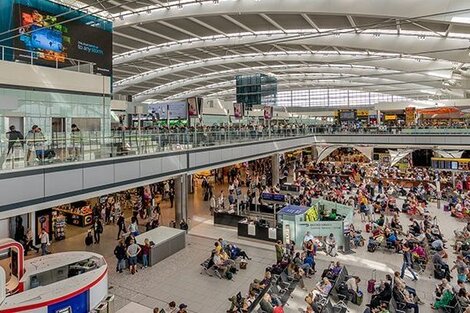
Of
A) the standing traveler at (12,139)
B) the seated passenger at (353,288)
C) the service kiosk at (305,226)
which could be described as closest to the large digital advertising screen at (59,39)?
the standing traveler at (12,139)

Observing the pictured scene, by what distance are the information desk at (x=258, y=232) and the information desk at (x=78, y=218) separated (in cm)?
817

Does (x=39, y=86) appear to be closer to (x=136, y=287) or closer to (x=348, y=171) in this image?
(x=136, y=287)

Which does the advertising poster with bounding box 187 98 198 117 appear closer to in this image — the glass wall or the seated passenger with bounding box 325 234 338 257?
the glass wall

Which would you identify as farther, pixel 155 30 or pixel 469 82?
pixel 469 82

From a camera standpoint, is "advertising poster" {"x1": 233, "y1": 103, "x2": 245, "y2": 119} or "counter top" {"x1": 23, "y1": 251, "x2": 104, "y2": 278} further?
"advertising poster" {"x1": 233, "y1": 103, "x2": 245, "y2": 119}

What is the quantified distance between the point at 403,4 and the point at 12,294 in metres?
20.3

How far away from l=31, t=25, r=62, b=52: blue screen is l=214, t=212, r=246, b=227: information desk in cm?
1372

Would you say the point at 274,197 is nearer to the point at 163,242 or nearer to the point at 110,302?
the point at 163,242

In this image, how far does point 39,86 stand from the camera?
1548 centimetres

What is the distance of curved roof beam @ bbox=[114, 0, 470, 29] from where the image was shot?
16466 millimetres

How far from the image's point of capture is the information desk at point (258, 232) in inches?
597

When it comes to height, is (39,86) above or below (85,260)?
above

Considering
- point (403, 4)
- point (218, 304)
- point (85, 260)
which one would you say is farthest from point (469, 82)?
point (85, 260)

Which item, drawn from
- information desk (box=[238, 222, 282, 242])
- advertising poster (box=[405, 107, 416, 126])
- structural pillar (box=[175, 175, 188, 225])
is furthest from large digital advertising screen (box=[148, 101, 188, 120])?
advertising poster (box=[405, 107, 416, 126])
